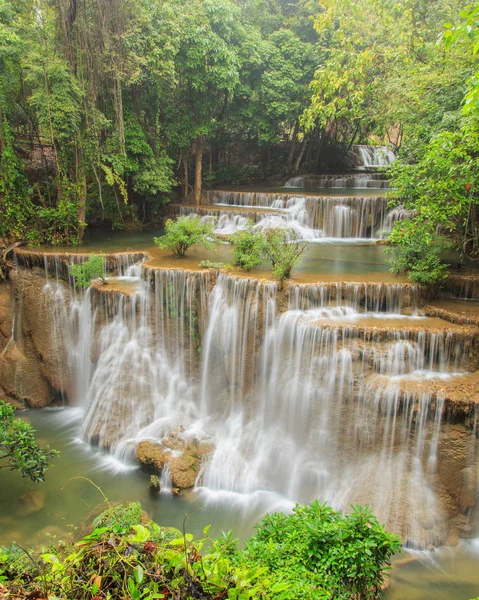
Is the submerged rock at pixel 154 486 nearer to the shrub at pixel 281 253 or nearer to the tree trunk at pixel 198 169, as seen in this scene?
the shrub at pixel 281 253

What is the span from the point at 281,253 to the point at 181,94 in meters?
9.68

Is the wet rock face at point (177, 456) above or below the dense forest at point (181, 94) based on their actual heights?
below

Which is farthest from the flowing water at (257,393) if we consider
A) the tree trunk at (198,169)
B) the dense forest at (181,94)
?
the tree trunk at (198,169)

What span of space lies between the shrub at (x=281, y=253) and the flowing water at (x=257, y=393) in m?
0.37

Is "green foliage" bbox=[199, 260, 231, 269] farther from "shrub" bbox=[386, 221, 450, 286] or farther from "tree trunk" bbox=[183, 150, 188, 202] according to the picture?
"tree trunk" bbox=[183, 150, 188, 202]

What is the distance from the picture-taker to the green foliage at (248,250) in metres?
9.79

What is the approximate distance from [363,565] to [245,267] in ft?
22.6

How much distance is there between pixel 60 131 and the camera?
38.4 ft

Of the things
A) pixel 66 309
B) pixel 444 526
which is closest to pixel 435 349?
pixel 444 526

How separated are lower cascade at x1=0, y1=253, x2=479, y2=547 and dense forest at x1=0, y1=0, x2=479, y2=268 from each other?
8.83ft

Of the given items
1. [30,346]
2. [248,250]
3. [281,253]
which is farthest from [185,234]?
[30,346]

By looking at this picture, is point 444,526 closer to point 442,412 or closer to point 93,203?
point 442,412

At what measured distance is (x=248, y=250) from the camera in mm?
9984

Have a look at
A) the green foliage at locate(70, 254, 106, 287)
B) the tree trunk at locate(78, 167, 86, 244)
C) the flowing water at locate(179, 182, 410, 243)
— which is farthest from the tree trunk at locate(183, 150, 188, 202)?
the green foliage at locate(70, 254, 106, 287)
